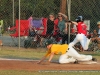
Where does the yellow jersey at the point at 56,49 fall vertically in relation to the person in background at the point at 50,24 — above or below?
below

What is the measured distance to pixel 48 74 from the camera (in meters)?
11.6

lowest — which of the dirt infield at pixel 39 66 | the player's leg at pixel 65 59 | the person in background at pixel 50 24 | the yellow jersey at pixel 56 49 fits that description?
the dirt infield at pixel 39 66

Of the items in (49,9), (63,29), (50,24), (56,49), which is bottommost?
(56,49)

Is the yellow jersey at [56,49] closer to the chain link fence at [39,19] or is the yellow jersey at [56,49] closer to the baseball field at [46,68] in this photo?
the baseball field at [46,68]

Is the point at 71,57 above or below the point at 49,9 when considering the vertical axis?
below

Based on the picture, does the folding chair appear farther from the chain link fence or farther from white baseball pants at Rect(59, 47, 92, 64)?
white baseball pants at Rect(59, 47, 92, 64)

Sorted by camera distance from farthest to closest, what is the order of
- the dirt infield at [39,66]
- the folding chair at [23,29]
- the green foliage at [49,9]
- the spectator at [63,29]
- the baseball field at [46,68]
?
the green foliage at [49,9], the folding chair at [23,29], the spectator at [63,29], the dirt infield at [39,66], the baseball field at [46,68]

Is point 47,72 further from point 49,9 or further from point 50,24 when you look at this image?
point 49,9

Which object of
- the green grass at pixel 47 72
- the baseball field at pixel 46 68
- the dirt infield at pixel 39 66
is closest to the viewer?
the green grass at pixel 47 72

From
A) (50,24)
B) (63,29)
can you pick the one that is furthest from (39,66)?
(63,29)

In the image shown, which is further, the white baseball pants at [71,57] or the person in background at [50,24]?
the person in background at [50,24]

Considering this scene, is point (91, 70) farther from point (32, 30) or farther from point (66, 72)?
point (32, 30)

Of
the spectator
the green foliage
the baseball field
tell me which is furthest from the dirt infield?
the green foliage

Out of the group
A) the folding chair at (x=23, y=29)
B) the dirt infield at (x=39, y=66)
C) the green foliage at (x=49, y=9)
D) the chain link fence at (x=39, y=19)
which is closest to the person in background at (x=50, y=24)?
the chain link fence at (x=39, y=19)
